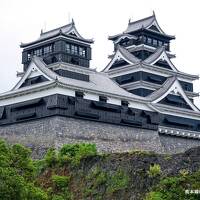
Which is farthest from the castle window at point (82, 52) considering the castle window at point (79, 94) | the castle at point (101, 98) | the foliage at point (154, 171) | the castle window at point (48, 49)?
the foliage at point (154, 171)

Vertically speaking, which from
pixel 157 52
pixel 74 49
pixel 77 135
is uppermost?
pixel 157 52

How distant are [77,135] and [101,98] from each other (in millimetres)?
3674

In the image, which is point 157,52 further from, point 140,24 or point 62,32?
point 62,32

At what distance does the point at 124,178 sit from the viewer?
87.6 feet

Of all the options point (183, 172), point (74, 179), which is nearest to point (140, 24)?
point (74, 179)

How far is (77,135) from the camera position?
42.2m

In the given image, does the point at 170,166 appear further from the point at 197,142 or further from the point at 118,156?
the point at 197,142

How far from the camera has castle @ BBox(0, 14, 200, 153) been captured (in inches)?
1666

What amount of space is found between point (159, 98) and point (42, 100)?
1149cm

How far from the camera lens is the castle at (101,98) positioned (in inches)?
1666

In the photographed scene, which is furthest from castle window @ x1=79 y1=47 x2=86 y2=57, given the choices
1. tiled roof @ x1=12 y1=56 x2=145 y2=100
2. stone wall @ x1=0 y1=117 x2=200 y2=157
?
stone wall @ x1=0 y1=117 x2=200 y2=157

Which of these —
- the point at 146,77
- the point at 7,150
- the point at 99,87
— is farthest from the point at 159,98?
the point at 7,150

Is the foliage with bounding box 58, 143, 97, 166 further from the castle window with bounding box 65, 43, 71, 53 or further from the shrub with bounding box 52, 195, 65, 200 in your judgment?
the castle window with bounding box 65, 43, 71, 53

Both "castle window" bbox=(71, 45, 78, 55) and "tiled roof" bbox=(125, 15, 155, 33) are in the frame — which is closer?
"castle window" bbox=(71, 45, 78, 55)
